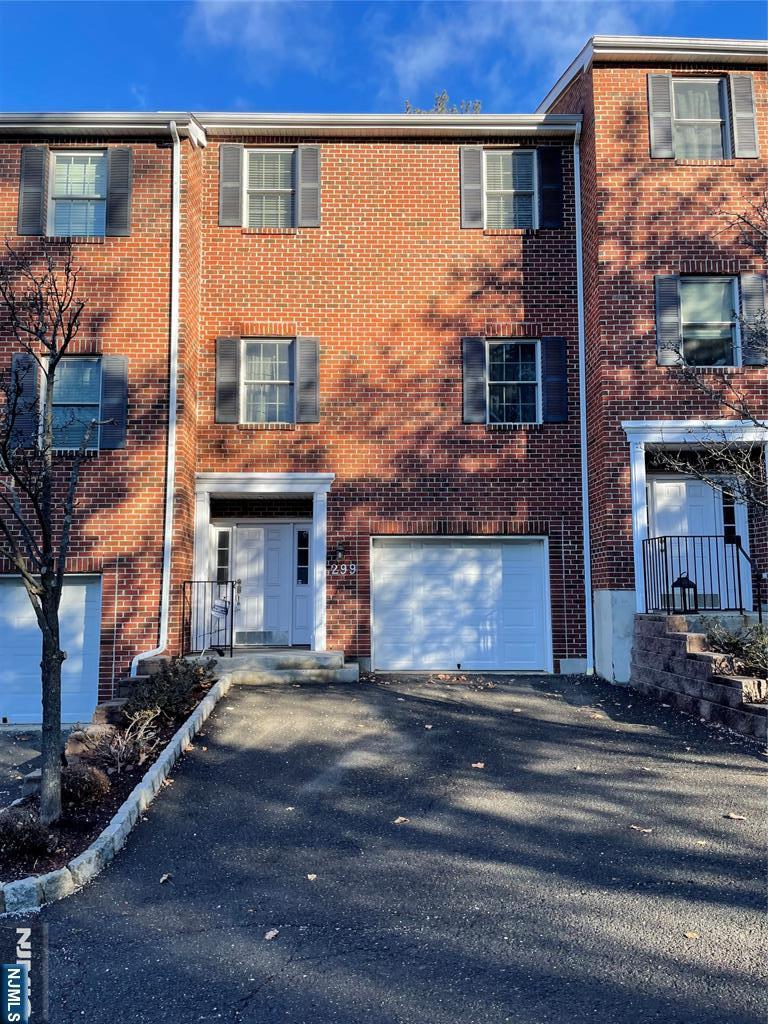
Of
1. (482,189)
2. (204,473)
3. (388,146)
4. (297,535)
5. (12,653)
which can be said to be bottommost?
(12,653)

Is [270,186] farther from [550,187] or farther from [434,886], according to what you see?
[434,886]

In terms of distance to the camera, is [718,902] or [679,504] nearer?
[718,902]

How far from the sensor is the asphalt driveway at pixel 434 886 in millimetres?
3717

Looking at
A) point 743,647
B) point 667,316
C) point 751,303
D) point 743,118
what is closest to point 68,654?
point 743,647

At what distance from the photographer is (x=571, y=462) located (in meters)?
11.9

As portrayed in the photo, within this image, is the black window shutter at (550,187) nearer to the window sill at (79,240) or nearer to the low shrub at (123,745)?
the window sill at (79,240)

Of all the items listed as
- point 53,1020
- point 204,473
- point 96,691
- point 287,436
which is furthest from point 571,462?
point 53,1020

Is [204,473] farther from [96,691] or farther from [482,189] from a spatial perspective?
[482,189]

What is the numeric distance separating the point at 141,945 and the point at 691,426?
372 inches

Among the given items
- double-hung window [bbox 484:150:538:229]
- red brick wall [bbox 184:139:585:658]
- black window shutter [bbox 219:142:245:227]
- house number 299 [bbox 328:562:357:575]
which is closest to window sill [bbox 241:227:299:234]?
red brick wall [bbox 184:139:585:658]

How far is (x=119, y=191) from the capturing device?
11602 millimetres

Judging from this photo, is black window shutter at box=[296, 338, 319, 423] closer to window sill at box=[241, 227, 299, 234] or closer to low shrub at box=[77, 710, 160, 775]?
window sill at box=[241, 227, 299, 234]

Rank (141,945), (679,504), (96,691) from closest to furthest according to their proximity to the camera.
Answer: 1. (141,945)
2. (96,691)
3. (679,504)

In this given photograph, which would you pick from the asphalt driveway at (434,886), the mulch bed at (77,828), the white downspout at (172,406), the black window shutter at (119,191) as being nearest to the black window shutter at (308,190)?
the white downspout at (172,406)
